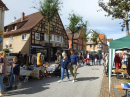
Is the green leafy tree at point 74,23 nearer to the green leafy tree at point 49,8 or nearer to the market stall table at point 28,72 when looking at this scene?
the green leafy tree at point 49,8

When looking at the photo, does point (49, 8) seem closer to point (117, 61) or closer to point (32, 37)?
point (32, 37)

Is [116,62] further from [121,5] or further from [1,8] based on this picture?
[1,8]

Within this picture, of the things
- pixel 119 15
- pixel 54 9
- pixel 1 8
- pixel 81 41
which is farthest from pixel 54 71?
pixel 81 41

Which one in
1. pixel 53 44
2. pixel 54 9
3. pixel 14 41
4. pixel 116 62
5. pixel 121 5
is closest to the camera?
pixel 116 62

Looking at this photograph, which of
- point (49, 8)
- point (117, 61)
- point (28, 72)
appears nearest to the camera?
point (28, 72)

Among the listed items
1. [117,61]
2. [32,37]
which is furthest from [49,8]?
[117,61]

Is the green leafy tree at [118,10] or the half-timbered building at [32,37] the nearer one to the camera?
the green leafy tree at [118,10]

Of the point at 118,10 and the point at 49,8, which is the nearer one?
the point at 118,10

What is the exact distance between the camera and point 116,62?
9.46 metres

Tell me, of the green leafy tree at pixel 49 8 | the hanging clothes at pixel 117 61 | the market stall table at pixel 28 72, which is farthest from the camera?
the green leafy tree at pixel 49 8

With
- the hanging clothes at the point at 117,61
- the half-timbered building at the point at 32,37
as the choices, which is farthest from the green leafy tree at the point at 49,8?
the hanging clothes at the point at 117,61

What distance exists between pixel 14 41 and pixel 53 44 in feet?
24.7

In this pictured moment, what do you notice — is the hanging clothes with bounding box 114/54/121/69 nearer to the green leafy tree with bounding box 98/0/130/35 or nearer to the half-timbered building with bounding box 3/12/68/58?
the green leafy tree with bounding box 98/0/130/35

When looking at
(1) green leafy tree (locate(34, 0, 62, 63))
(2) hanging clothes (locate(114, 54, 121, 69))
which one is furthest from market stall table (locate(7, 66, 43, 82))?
(1) green leafy tree (locate(34, 0, 62, 63))
